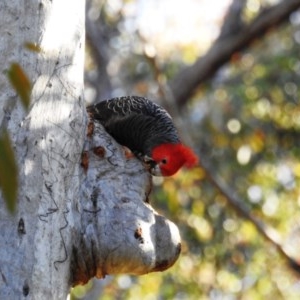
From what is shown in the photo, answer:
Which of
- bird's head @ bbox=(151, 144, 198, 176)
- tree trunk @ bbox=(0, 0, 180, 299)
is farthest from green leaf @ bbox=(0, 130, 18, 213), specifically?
bird's head @ bbox=(151, 144, 198, 176)

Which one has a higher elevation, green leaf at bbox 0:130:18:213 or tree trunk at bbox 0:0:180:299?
green leaf at bbox 0:130:18:213

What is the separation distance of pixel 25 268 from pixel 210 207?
17.1 ft

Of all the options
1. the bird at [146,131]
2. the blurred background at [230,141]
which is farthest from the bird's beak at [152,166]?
the blurred background at [230,141]

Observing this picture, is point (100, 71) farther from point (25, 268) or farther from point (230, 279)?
point (25, 268)

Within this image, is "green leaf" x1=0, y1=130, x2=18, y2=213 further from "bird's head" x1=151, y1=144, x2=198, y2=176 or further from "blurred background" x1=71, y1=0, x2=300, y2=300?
"blurred background" x1=71, y1=0, x2=300, y2=300

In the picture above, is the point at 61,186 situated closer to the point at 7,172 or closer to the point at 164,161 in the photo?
the point at 164,161

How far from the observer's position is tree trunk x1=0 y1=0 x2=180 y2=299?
231 centimetres

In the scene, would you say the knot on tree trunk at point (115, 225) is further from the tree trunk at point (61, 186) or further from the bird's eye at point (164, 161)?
the bird's eye at point (164, 161)

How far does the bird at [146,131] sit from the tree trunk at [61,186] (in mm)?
170

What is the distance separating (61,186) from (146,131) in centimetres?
58

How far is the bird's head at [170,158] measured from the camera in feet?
9.73

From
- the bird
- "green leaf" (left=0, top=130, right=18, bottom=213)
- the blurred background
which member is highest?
"green leaf" (left=0, top=130, right=18, bottom=213)

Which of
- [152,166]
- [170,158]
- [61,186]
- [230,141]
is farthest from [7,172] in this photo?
[230,141]

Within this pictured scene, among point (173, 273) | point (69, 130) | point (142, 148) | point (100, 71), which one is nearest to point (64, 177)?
point (69, 130)
